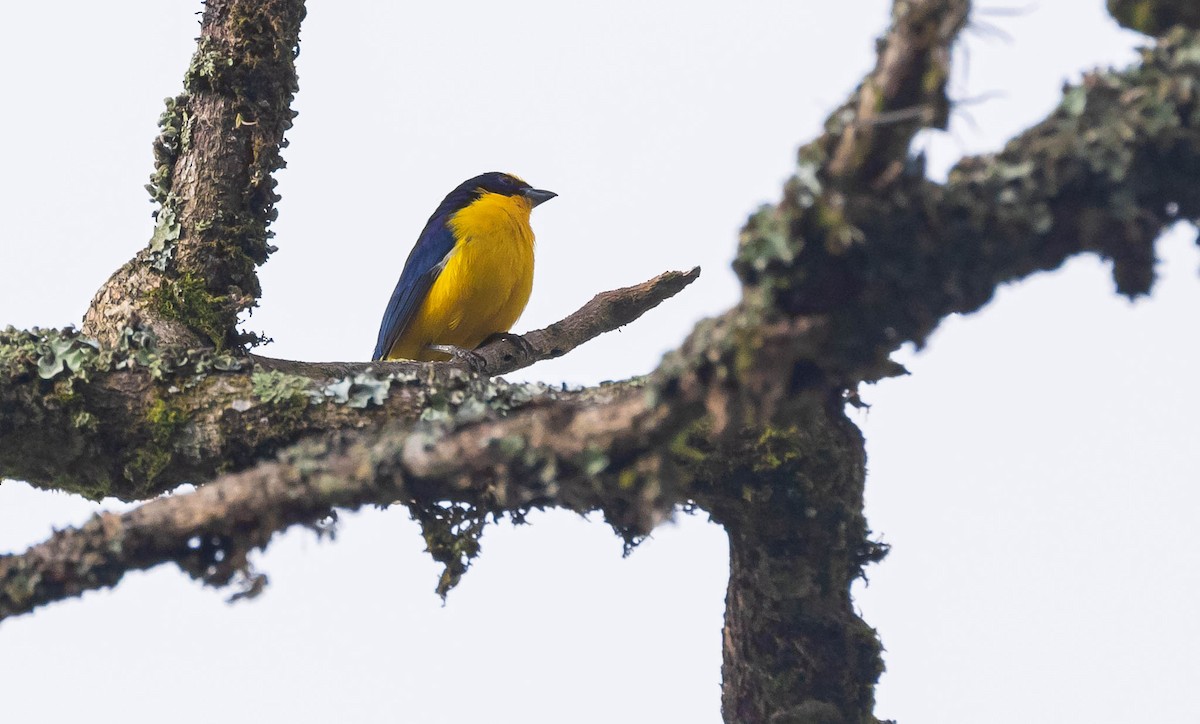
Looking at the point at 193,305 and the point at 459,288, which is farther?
the point at 459,288

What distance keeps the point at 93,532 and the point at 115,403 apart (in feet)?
3.74

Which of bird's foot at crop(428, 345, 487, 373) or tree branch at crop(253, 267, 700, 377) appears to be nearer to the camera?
tree branch at crop(253, 267, 700, 377)

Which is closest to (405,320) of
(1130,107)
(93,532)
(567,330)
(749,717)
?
(567,330)

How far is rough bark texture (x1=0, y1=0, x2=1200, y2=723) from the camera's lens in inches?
74.4

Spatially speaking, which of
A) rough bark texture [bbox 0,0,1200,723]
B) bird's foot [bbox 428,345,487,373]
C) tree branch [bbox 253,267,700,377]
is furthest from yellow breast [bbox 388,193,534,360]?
rough bark texture [bbox 0,0,1200,723]

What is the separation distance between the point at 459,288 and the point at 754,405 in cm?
500

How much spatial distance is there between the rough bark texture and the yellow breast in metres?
3.46

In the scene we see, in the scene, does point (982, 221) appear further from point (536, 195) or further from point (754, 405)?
point (536, 195)

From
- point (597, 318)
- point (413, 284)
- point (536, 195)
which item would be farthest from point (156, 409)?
point (536, 195)

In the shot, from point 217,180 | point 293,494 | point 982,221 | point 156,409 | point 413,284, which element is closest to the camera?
point 982,221

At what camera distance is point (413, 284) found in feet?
23.0

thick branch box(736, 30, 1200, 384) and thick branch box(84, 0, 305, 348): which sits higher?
thick branch box(84, 0, 305, 348)

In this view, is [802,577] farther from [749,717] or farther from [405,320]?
[405,320]

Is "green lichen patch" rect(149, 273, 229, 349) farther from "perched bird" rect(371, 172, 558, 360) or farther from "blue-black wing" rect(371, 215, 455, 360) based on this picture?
"blue-black wing" rect(371, 215, 455, 360)
